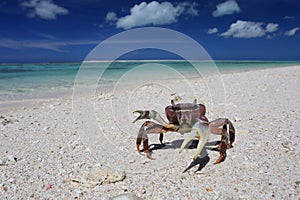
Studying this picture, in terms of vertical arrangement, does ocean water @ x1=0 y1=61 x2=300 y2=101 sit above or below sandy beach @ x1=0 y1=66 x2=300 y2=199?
above

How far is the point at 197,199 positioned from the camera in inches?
115

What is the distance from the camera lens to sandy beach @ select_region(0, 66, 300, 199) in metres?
3.09

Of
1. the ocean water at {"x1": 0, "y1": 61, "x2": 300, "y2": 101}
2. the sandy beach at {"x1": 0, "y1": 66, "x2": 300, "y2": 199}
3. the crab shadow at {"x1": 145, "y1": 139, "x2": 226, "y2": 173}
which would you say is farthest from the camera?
Answer: the ocean water at {"x1": 0, "y1": 61, "x2": 300, "y2": 101}

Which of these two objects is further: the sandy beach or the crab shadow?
the crab shadow

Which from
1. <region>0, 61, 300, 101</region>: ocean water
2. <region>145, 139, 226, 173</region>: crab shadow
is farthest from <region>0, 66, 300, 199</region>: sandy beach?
<region>0, 61, 300, 101</region>: ocean water

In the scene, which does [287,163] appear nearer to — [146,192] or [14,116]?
[146,192]

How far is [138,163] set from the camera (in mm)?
3953

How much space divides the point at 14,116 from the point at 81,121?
89.0 inches

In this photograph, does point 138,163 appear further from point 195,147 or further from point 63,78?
point 63,78

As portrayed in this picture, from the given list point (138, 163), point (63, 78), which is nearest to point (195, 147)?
point (138, 163)

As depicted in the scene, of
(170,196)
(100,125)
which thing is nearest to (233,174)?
(170,196)

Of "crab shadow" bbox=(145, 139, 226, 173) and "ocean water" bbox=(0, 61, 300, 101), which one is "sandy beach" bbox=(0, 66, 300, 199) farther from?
"ocean water" bbox=(0, 61, 300, 101)

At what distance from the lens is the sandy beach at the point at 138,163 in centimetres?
Answer: 309

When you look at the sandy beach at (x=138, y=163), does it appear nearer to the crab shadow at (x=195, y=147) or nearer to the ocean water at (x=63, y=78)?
the crab shadow at (x=195, y=147)
